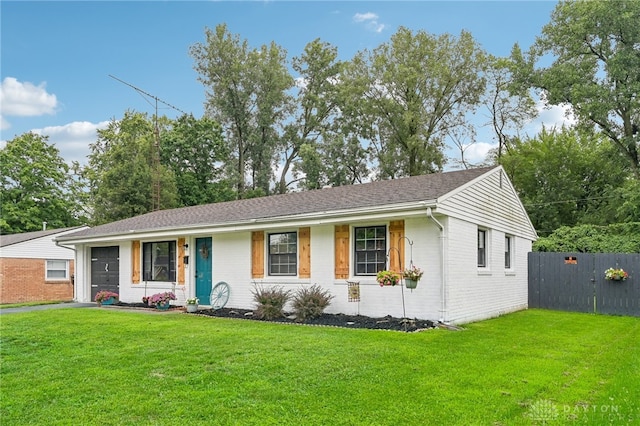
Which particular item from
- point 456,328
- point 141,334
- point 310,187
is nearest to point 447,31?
point 310,187

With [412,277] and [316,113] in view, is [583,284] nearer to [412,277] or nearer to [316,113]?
[412,277]

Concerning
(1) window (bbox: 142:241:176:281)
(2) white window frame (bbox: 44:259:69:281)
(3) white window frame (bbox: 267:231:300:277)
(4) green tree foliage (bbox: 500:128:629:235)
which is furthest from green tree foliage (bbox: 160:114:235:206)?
(3) white window frame (bbox: 267:231:300:277)

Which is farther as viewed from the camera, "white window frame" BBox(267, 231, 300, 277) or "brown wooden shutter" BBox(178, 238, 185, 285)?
"brown wooden shutter" BBox(178, 238, 185, 285)

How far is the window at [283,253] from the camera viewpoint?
11.9 meters

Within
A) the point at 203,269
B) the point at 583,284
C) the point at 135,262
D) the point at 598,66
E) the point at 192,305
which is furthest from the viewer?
the point at 598,66

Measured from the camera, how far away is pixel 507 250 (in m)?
13.6

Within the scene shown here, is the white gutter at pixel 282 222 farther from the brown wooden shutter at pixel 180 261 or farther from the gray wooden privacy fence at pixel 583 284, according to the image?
the gray wooden privacy fence at pixel 583 284

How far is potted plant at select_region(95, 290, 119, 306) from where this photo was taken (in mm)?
15125

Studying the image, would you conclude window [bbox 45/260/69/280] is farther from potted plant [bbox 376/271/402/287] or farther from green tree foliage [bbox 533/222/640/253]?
green tree foliage [bbox 533/222/640/253]

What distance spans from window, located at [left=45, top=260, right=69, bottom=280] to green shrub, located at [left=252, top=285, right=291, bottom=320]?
14.6 meters

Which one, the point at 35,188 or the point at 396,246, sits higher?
the point at 35,188

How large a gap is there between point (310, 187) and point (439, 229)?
67.7 ft

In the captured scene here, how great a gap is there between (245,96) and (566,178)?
20323mm

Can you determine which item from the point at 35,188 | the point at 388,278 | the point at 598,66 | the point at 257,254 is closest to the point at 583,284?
the point at 388,278
